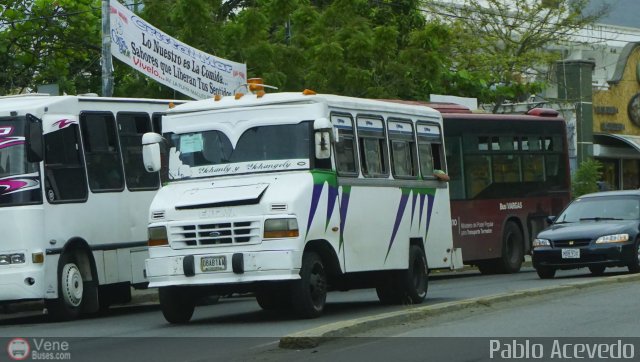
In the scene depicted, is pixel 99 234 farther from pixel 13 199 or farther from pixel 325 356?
pixel 325 356


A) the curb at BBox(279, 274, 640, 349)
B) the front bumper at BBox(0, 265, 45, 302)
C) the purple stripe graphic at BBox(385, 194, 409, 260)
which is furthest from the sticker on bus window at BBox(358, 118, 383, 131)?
the front bumper at BBox(0, 265, 45, 302)

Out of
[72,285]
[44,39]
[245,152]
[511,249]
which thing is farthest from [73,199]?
[44,39]

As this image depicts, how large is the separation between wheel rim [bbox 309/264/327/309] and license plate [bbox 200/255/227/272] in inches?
43.5

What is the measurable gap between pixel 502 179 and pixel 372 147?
10636 mm

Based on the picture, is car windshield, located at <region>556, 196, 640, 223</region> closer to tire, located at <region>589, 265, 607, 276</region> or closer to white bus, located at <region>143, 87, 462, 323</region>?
tire, located at <region>589, 265, 607, 276</region>

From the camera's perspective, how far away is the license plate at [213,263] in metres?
15.5

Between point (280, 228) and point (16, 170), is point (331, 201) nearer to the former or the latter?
point (280, 228)

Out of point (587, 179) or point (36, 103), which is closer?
point (36, 103)

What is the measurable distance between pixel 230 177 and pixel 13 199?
11.1 ft

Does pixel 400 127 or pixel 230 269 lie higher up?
pixel 400 127

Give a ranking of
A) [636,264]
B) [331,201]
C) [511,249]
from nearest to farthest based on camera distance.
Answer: [331,201]
[636,264]
[511,249]

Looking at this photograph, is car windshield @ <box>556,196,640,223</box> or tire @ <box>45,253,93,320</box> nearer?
tire @ <box>45,253,93,320</box>

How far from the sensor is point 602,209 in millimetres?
24750

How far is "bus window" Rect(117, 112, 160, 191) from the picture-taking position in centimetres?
Result: 1998
